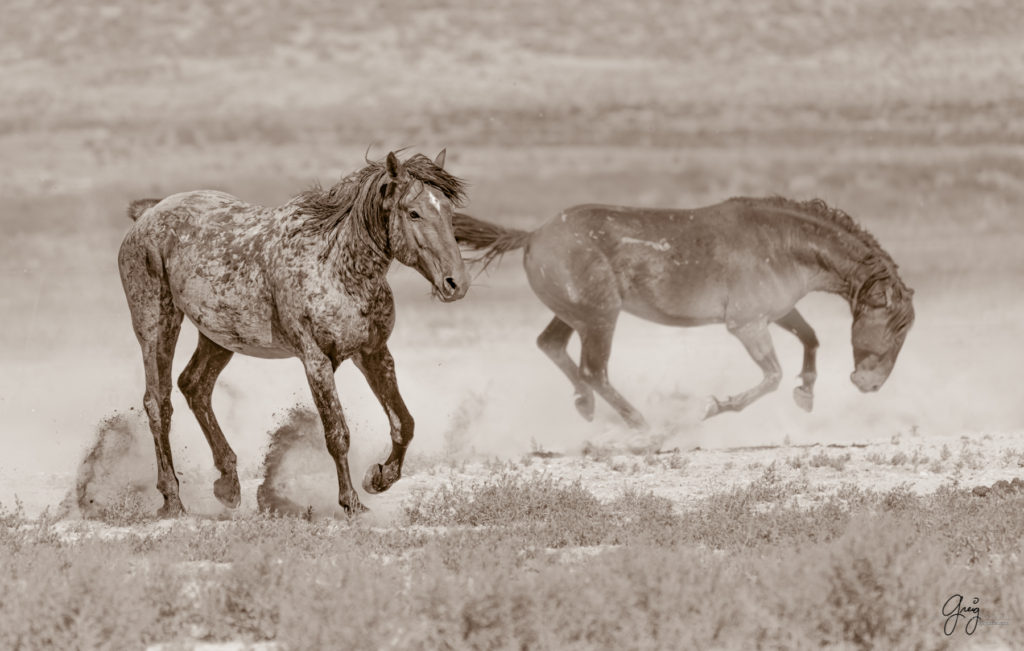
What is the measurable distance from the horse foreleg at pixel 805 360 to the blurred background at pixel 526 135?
186 inches

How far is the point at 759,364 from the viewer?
14156mm

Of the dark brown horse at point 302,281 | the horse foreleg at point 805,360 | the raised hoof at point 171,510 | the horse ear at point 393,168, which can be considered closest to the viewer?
the horse ear at point 393,168

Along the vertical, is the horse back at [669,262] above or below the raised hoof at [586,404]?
above

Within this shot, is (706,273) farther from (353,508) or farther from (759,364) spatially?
(353,508)

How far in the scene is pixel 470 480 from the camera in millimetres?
11406

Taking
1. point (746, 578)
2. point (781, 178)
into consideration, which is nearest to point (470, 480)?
point (746, 578)

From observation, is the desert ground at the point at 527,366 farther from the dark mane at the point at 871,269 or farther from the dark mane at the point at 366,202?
the dark mane at the point at 366,202

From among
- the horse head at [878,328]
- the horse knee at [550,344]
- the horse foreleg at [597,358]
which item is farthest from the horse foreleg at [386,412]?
the horse head at [878,328]

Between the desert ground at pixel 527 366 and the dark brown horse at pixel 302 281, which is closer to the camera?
the desert ground at pixel 527 366

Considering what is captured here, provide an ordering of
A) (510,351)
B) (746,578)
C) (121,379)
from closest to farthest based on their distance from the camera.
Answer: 1. (746,578)
2. (121,379)
3. (510,351)

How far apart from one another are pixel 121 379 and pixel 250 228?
10265 mm

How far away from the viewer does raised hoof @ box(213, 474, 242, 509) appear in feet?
33.0

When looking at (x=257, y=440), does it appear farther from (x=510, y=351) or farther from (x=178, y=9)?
(x=178, y=9)

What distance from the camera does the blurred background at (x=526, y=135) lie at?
21.8 metres
